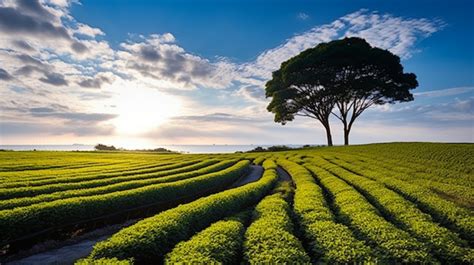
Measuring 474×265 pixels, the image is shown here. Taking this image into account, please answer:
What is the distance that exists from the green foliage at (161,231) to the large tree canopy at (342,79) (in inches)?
1529

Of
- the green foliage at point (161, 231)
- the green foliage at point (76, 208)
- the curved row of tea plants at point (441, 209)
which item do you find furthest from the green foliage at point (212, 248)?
the curved row of tea plants at point (441, 209)

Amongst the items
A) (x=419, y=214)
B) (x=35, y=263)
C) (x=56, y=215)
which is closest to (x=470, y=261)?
(x=419, y=214)

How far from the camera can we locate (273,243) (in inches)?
313

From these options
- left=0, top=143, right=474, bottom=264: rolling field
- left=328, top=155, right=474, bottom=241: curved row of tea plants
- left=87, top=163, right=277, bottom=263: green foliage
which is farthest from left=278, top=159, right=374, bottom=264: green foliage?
left=328, top=155, right=474, bottom=241: curved row of tea plants

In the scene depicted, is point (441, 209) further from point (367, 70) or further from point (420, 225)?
point (367, 70)

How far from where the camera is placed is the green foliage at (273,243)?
704 cm

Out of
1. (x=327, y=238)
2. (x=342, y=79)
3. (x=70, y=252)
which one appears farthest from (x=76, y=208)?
(x=342, y=79)

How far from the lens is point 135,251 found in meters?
7.73

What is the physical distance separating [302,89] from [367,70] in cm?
1092

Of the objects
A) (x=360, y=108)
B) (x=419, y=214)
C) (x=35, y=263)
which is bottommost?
(x=35, y=263)

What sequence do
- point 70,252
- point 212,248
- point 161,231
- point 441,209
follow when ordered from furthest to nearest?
point 441,209
point 70,252
point 161,231
point 212,248

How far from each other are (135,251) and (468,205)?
14.4 m

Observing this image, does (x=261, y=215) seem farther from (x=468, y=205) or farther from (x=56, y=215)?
(x=468, y=205)

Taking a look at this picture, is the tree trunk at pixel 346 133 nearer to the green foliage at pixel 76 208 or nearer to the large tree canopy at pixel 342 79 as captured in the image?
the large tree canopy at pixel 342 79
